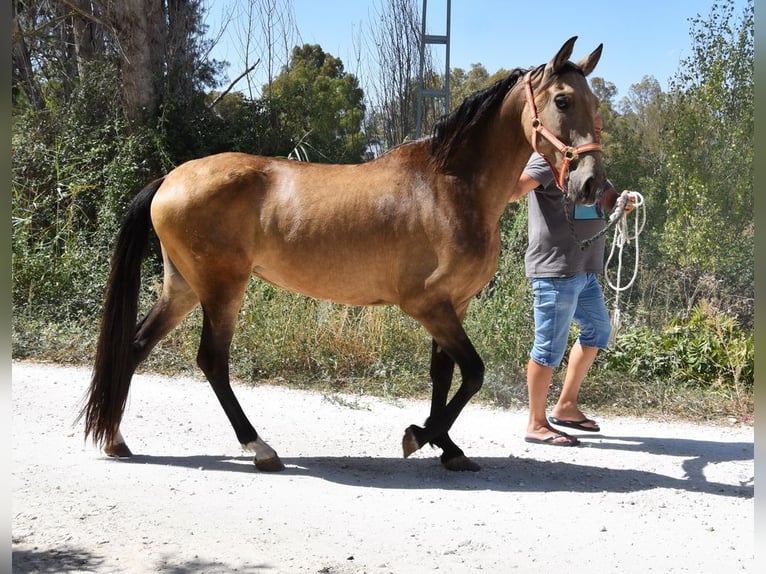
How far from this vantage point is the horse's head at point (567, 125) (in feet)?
12.0

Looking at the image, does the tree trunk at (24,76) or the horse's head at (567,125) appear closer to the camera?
the horse's head at (567,125)

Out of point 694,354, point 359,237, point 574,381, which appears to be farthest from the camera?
point 694,354

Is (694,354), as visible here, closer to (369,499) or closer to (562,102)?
(562,102)

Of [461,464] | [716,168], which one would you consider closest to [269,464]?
[461,464]

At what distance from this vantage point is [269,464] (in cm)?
417

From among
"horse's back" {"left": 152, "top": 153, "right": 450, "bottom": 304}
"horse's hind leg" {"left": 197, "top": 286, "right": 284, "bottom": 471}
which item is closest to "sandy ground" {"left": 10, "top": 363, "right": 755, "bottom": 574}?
"horse's hind leg" {"left": 197, "top": 286, "right": 284, "bottom": 471}

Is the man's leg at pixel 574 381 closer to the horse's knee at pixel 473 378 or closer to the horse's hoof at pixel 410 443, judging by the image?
the horse's knee at pixel 473 378

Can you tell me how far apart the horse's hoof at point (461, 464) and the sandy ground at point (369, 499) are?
5 centimetres

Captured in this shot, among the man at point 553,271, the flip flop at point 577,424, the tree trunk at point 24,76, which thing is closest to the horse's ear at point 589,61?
the man at point 553,271

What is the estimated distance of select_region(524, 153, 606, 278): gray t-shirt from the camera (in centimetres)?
459

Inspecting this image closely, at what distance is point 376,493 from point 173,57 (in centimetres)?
914

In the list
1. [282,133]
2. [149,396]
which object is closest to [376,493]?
[149,396]

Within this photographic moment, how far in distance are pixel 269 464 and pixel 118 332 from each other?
121cm

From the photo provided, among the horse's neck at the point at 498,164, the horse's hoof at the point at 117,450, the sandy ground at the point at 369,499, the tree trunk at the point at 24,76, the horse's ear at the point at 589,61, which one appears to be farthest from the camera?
the tree trunk at the point at 24,76
